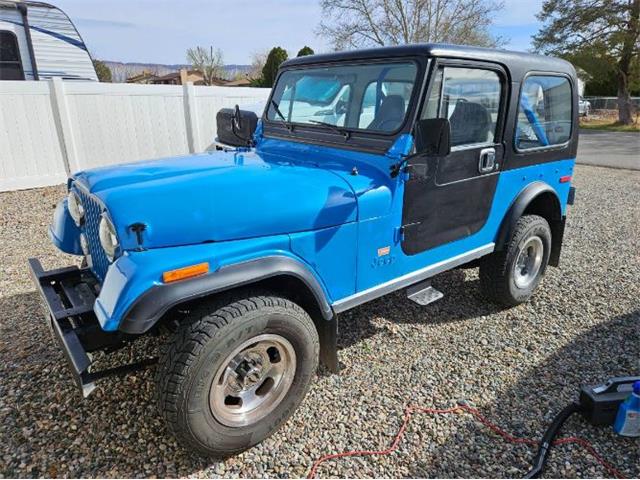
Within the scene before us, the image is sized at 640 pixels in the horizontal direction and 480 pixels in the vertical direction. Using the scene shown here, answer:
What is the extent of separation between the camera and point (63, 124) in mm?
7539

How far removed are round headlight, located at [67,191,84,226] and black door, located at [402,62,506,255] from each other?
1.93 meters

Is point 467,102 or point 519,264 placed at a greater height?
point 467,102

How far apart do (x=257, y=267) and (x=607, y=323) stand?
10.3ft

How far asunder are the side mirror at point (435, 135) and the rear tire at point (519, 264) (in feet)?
4.77

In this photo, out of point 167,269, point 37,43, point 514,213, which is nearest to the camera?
point 167,269

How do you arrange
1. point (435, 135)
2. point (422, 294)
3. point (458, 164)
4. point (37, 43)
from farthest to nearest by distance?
1. point (37, 43)
2. point (422, 294)
3. point (458, 164)
4. point (435, 135)

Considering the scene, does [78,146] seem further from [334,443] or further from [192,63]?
[192,63]

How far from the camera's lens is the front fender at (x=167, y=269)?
180cm

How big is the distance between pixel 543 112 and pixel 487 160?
35.1 inches

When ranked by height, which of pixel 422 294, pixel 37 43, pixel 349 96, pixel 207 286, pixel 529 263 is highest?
pixel 37 43

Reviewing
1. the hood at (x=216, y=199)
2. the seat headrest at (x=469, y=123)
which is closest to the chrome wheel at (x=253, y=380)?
the hood at (x=216, y=199)

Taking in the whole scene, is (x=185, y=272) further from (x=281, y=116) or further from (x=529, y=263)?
(x=529, y=263)

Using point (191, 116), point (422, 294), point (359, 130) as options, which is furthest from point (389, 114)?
point (191, 116)

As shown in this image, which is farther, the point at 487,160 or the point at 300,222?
the point at 487,160
